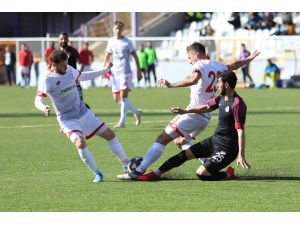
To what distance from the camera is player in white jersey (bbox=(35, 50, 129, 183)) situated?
1257 cm

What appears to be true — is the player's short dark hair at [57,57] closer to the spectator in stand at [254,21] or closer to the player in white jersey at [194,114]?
the player in white jersey at [194,114]

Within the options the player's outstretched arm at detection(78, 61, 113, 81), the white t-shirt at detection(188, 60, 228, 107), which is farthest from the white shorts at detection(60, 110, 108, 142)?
the white t-shirt at detection(188, 60, 228, 107)

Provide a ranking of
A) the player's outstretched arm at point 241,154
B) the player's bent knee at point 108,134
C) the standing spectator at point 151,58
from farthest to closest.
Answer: the standing spectator at point 151,58 → the player's bent knee at point 108,134 → the player's outstretched arm at point 241,154

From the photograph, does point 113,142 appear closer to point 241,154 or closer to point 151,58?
point 241,154

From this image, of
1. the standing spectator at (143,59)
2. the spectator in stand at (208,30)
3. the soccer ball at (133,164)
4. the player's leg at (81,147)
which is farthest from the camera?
the spectator in stand at (208,30)

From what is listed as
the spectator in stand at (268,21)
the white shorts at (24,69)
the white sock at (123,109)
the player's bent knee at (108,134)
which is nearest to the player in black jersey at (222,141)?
the player's bent knee at (108,134)

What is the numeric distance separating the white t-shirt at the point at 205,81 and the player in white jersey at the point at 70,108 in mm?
1292

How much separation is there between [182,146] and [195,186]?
1822 millimetres

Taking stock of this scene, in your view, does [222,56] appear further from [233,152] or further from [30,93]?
[233,152]

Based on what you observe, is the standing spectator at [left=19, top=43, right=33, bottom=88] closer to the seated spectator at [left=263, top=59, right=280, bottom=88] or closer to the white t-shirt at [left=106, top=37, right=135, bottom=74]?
the seated spectator at [left=263, top=59, right=280, bottom=88]

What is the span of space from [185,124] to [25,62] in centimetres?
3249

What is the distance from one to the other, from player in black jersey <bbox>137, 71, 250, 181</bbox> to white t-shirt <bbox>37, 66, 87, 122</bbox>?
1.27 metres

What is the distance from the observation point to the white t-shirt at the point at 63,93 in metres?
12.7
